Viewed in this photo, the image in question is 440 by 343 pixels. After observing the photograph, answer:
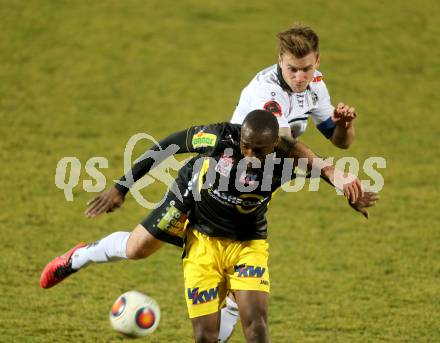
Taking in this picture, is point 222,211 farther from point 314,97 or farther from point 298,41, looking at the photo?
point 298,41

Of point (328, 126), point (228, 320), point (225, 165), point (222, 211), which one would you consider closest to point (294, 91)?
point (328, 126)

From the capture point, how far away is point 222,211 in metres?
5.77

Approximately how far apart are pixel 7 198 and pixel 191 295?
16.5 feet

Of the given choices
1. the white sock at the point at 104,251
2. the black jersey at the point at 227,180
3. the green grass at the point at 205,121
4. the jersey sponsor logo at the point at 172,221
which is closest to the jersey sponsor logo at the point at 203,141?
the black jersey at the point at 227,180

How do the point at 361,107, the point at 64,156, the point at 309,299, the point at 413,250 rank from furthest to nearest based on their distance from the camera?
the point at 361,107 < the point at 64,156 < the point at 413,250 < the point at 309,299

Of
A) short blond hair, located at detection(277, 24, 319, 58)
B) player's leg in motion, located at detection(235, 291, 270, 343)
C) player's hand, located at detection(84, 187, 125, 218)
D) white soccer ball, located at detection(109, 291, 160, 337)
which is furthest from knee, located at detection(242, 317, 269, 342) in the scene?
short blond hair, located at detection(277, 24, 319, 58)

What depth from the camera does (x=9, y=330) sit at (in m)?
6.78

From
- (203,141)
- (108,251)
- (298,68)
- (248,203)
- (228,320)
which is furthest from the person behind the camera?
(228,320)

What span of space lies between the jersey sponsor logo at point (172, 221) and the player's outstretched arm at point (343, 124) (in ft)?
4.36

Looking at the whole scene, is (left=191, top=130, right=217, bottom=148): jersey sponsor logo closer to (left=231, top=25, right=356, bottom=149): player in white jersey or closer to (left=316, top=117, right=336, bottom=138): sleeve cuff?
(left=231, top=25, right=356, bottom=149): player in white jersey

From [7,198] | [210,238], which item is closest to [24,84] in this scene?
[7,198]

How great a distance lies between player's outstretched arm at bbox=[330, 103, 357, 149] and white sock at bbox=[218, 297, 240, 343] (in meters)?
1.51

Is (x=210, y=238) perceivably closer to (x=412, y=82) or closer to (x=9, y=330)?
(x=9, y=330)

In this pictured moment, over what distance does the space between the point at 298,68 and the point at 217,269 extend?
1.53 m
